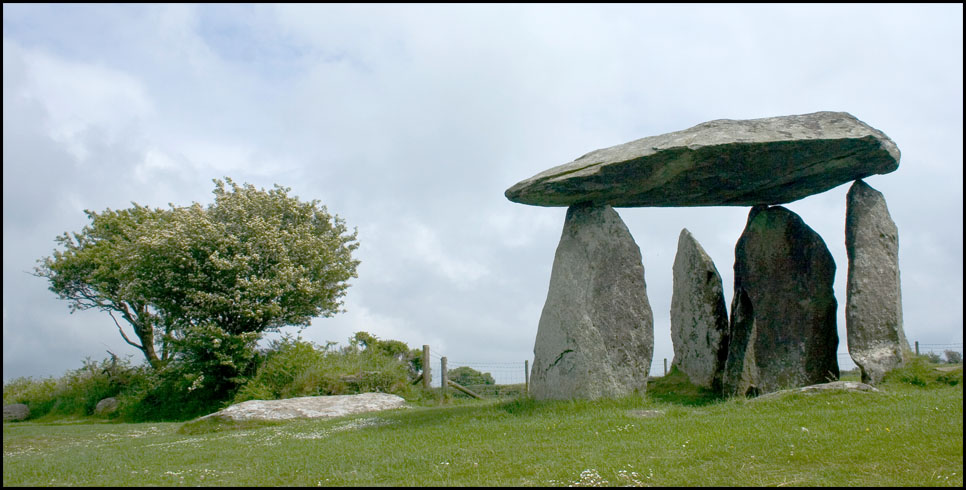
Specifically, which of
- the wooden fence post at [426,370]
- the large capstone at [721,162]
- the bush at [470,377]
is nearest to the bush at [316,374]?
the wooden fence post at [426,370]

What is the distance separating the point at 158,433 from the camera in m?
19.5

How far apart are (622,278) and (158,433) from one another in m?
12.4

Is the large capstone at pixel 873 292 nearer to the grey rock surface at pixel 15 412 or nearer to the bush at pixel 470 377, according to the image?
the bush at pixel 470 377

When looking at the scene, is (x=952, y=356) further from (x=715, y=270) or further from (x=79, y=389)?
(x=79, y=389)

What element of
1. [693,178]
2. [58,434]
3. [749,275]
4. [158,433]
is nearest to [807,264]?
[749,275]

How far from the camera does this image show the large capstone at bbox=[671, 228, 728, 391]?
19.1 m

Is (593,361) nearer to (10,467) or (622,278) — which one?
(622,278)

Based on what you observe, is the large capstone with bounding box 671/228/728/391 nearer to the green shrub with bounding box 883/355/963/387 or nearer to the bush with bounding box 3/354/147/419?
the green shrub with bounding box 883/355/963/387

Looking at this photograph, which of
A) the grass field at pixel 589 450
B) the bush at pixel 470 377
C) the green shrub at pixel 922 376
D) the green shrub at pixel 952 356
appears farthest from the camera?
the bush at pixel 470 377

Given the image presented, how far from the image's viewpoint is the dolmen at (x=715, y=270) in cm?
1645

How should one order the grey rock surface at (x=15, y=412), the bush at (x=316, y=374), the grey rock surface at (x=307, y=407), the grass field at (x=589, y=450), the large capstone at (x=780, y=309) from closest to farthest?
the grass field at (x=589, y=450) < the large capstone at (x=780, y=309) < the grey rock surface at (x=307, y=407) < the bush at (x=316, y=374) < the grey rock surface at (x=15, y=412)

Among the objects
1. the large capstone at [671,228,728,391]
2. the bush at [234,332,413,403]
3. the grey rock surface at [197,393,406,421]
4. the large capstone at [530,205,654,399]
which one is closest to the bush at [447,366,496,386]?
the bush at [234,332,413,403]

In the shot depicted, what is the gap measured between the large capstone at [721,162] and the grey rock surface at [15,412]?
83.8 ft

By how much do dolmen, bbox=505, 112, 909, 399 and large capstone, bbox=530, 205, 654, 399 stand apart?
0.09ft
